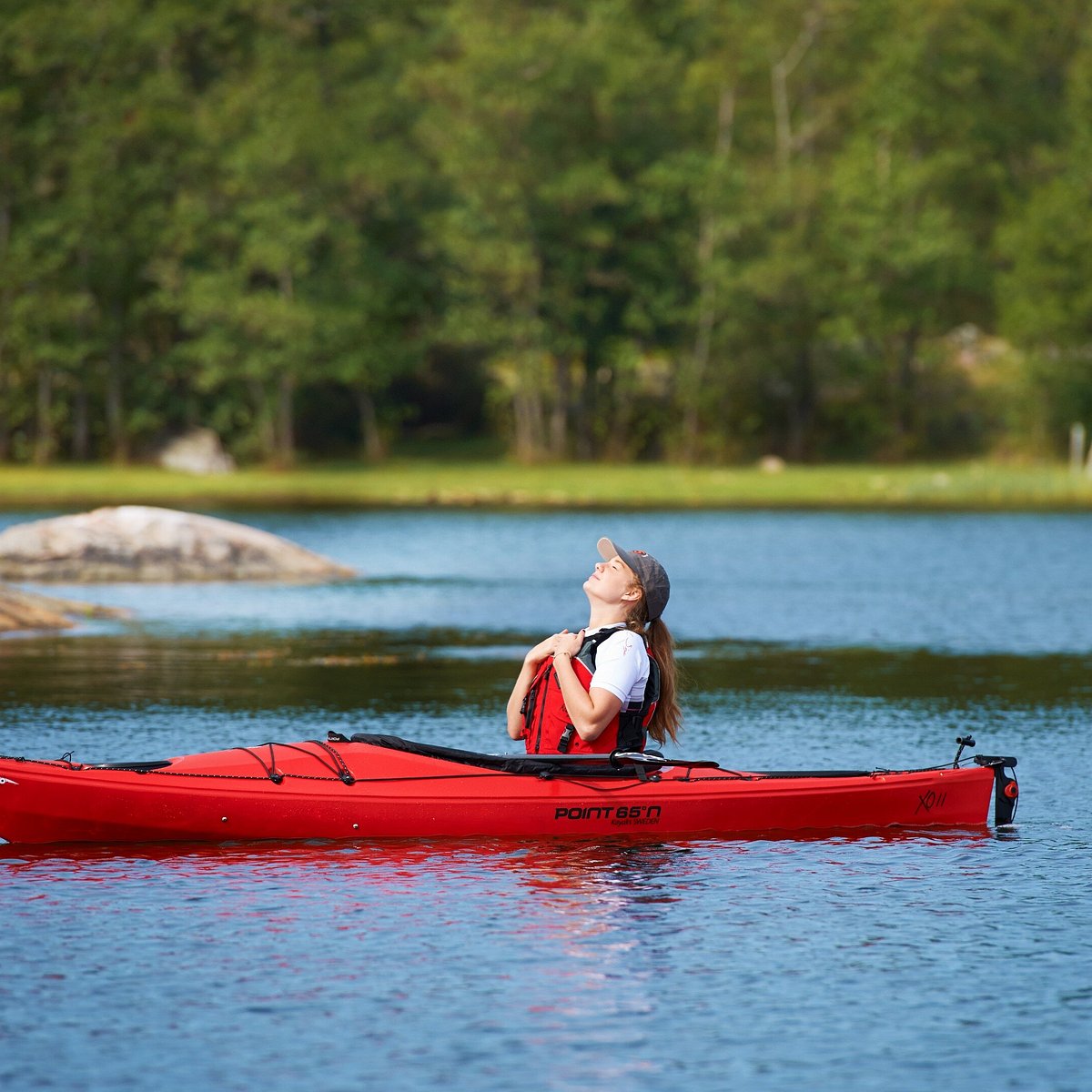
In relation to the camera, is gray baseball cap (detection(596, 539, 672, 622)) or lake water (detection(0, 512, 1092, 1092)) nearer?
lake water (detection(0, 512, 1092, 1092))

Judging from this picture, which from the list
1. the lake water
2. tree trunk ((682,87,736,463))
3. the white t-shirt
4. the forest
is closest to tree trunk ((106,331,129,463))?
the forest

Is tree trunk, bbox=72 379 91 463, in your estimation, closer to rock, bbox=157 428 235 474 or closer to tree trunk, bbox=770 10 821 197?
rock, bbox=157 428 235 474

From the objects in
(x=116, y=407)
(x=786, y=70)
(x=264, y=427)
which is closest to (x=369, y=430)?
(x=264, y=427)

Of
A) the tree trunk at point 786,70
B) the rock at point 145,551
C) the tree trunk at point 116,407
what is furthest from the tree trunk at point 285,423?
the rock at point 145,551

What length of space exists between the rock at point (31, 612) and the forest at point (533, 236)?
3071 cm

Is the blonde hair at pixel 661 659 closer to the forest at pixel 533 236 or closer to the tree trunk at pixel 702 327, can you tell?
the forest at pixel 533 236

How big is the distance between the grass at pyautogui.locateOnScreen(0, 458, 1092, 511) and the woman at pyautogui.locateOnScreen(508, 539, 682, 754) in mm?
30714

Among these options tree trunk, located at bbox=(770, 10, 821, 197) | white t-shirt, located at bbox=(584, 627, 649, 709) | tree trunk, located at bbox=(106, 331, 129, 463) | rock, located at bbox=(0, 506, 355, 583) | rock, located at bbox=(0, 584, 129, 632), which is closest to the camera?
white t-shirt, located at bbox=(584, 627, 649, 709)

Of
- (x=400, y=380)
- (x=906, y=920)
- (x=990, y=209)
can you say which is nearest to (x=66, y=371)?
(x=400, y=380)

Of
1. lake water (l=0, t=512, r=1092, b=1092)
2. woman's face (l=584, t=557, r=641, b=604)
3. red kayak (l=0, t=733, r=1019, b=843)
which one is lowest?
lake water (l=0, t=512, r=1092, b=1092)

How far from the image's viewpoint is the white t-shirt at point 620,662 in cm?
998

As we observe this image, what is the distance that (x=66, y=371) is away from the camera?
55469 mm

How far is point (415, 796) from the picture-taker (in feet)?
33.2

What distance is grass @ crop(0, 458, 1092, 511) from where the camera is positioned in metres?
43.3
